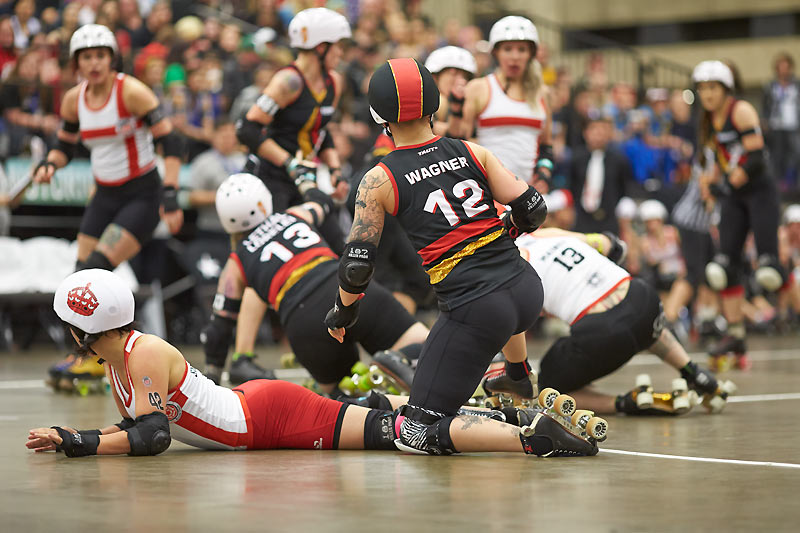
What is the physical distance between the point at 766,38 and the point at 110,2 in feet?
46.1

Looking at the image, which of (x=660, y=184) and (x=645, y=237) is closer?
(x=645, y=237)

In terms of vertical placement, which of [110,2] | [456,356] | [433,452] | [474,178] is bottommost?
[433,452]

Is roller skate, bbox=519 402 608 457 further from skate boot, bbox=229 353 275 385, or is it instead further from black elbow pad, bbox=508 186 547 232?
skate boot, bbox=229 353 275 385

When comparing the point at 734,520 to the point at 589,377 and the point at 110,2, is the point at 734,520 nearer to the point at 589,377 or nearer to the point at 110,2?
the point at 589,377

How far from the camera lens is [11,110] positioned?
11211 mm

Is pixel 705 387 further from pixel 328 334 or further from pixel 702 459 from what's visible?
pixel 328 334

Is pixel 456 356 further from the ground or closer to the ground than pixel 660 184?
closer to the ground

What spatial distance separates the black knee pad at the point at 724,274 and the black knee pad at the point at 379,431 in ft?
16.3

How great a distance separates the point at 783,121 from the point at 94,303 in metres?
14.1

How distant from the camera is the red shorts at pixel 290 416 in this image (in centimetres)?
455

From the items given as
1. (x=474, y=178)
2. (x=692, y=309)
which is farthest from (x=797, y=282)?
(x=474, y=178)

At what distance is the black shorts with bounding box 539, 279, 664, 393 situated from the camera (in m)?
5.64

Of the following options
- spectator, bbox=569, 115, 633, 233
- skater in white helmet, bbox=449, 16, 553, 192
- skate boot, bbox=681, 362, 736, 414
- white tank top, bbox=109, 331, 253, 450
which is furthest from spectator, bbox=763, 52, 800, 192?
white tank top, bbox=109, 331, 253, 450

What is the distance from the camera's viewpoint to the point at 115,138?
754 cm
